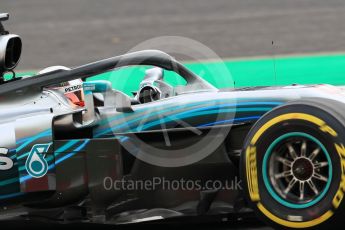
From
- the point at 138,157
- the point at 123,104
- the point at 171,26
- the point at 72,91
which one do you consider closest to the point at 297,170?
the point at 138,157

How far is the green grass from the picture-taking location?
32.3ft

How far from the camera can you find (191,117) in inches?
175

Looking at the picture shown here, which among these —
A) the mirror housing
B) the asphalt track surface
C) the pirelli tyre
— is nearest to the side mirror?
the pirelli tyre

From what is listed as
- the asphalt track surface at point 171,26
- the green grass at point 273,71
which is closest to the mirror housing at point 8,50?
the green grass at point 273,71

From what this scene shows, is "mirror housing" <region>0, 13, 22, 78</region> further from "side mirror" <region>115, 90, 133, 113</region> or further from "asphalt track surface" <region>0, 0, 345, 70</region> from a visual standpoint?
"asphalt track surface" <region>0, 0, 345, 70</region>

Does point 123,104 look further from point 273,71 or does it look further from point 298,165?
point 273,71

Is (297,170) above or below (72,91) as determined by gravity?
below

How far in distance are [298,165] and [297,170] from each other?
29 millimetres

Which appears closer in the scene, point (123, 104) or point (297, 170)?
point (297, 170)

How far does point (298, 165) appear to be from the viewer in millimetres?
3943

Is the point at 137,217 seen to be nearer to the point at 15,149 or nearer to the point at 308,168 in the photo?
the point at 15,149

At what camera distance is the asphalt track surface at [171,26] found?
1272cm

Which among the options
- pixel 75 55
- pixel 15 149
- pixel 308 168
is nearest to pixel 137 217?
pixel 15 149

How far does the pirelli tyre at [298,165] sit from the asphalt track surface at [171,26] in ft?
26.1
